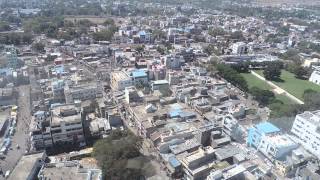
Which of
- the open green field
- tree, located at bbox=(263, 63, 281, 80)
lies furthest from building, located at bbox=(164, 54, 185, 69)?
tree, located at bbox=(263, 63, 281, 80)

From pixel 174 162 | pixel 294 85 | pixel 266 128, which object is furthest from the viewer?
pixel 294 85

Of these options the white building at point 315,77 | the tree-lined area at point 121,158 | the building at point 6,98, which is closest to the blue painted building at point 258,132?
the tree-lined area at point 121,158

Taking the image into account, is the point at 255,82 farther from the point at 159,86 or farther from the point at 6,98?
the point at 6,98

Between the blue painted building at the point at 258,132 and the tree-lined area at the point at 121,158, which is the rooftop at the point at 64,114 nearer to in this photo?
the tree-lined area at the point at 121,158

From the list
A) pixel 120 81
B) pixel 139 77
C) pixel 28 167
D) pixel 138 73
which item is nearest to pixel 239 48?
pixel 138 73

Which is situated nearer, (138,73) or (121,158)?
(121,158)

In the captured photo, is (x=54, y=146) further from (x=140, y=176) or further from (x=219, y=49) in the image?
(x=219, y=49)

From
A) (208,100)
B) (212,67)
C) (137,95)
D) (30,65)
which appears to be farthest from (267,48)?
(30,65)
